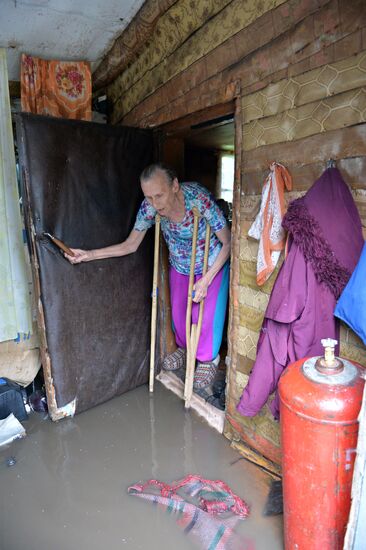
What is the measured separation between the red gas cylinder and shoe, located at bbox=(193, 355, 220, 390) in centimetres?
137

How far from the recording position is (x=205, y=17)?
2.09 metres

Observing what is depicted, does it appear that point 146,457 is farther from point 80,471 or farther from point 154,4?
point 154,4

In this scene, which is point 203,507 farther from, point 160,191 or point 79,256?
point 160,191

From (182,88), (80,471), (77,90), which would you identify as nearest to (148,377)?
(80,471)

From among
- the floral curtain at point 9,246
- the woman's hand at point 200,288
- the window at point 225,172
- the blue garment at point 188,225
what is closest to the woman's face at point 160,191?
the blue garment at point 188,225

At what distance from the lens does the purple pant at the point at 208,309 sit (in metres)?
2.71

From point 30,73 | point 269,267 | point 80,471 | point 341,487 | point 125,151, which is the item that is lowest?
point 80,471

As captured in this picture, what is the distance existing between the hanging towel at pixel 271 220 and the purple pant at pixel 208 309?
88 centimetres

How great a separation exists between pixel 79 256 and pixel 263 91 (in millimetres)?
1444

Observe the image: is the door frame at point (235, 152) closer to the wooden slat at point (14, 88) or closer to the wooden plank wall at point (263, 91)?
the wooden plank wall at point (263, 91)

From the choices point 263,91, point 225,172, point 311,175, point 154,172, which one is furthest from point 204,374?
point 225,172

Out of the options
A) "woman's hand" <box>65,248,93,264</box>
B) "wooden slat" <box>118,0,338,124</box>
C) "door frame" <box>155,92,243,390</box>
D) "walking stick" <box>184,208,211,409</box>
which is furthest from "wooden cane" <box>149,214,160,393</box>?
"wooden slat" <box>118,0,338,124</box>

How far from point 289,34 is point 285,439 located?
1.66m

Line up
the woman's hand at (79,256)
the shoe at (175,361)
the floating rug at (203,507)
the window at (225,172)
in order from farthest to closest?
the window at (225,172) → the shoe at (175,361) → the woman's hand at (79,256) → the floating rug at (203,507)
